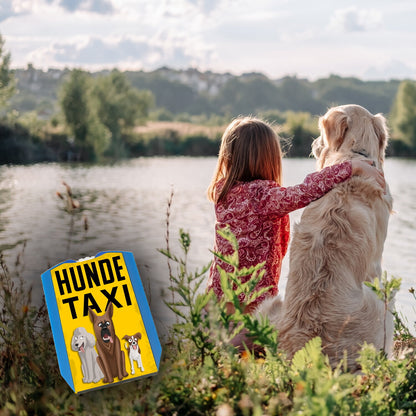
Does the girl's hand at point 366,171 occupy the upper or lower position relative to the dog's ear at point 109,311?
upper

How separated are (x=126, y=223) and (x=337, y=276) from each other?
40.7 feet

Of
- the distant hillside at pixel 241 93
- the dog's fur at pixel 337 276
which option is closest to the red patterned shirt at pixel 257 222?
the dog's fur at pixel 337 276

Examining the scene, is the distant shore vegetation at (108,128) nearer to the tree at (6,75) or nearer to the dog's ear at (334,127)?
the tree at (6,75)

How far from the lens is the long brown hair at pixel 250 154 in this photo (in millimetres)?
3805

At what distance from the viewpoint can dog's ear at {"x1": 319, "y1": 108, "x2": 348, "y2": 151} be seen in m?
3.85

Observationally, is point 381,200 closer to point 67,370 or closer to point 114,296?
point 114,296

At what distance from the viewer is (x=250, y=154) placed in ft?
12.5

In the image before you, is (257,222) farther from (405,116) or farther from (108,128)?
(405,116)

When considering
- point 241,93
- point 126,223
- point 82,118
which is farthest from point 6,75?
point 241,93

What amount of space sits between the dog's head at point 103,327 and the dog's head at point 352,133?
209cm

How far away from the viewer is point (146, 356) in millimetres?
2447

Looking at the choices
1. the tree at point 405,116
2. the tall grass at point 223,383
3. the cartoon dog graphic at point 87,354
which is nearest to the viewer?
the tall grass at point 223,383

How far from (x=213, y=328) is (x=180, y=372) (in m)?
0.40

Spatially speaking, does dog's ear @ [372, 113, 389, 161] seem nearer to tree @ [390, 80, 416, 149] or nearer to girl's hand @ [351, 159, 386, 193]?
girl's hand @ [351, 159, 386, 193]
